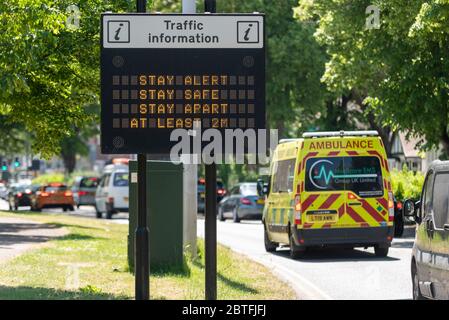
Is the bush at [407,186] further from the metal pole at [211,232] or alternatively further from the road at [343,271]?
the metal pole at [211,232]

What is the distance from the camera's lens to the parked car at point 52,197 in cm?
5981

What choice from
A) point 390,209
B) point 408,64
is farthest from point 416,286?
point 408,64

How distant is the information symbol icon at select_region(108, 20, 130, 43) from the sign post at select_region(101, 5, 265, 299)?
0.01 metres

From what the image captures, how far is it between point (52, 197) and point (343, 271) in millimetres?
41679

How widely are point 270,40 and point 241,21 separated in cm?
3652

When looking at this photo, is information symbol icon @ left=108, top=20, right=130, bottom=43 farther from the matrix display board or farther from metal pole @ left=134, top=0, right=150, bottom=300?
metal pole @ left=134, top=0, right=150, bottom=300

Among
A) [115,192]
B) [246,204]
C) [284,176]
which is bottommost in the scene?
[246,204]

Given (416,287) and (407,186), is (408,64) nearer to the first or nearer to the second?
(407,186)

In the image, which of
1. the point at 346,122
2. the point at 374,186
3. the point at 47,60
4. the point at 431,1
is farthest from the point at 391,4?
the point at 346,122

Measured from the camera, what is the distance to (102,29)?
39.9 feet

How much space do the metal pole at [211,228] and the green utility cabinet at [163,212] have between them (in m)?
5.91

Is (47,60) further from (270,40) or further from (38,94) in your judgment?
(270,40)

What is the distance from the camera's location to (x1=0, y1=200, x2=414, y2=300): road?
53.3 feet

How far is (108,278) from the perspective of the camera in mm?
17078
